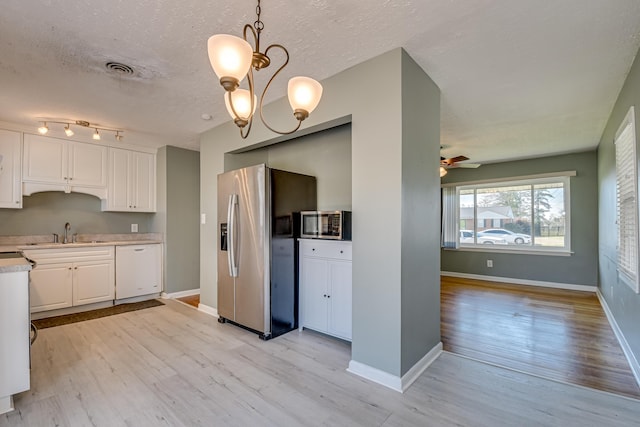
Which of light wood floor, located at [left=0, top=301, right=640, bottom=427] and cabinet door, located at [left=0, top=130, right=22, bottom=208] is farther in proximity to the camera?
cabinet door, located at [left=0, top=130, right=22, bottom=208]

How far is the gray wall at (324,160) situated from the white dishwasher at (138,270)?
6.77 feet

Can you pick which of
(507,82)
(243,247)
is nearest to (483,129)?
(507,82)

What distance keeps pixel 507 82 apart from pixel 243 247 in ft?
9.98

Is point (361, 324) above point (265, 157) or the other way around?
the other way around

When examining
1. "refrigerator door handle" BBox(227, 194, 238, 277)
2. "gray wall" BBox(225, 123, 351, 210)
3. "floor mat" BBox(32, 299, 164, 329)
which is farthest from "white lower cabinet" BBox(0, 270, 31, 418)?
"gray wall" BBox(225, 123, 351, 210)

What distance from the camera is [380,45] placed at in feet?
7.17

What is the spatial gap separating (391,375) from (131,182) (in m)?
4.73

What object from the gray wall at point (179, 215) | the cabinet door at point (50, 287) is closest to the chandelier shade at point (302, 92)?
the gray wall at point (179, 215)

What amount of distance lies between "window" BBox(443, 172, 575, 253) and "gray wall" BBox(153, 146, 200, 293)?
531cm

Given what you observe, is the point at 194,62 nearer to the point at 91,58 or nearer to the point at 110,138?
the point at 91,58

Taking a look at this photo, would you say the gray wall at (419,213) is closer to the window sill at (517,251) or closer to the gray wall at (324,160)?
the gray wall at (324,160)

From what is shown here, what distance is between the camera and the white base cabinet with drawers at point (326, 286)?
2.87 m

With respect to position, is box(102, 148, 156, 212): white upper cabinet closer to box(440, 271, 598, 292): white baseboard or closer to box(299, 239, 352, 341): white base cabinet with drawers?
box(299, 239, 352, 341): white base cabinet with drawers

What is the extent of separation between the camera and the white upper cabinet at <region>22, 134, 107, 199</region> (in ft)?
13.0
